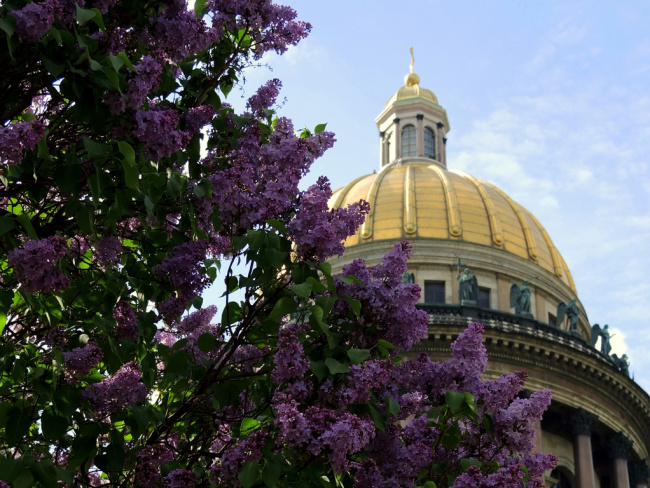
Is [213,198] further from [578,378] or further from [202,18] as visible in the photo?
[578,378]

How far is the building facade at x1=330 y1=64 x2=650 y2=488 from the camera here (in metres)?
47.1

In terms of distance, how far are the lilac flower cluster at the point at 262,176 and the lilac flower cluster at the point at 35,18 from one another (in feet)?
6.92

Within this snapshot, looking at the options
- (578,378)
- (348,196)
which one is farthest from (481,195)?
(578,378)

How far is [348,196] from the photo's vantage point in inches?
2325

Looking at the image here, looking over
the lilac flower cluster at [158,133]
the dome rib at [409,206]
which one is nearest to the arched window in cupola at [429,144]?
the dome rib at [409,206]

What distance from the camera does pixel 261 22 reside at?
1049cm

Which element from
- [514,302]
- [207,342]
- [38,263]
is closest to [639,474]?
[514,302]

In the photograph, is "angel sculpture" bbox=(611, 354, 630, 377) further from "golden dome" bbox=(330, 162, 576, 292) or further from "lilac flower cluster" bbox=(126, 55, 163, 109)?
"lilac flower cluster" bbox=(126, 55, 163, 109)

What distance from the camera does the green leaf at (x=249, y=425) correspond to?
347 inches

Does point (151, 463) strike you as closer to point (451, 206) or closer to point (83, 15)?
point (83, 15)

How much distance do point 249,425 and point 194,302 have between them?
1583 mm

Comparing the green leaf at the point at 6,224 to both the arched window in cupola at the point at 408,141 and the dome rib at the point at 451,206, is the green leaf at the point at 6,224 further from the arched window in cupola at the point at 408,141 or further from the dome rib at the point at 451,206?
the arched window in cupola at the point at 408,141

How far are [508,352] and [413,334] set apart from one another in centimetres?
3759

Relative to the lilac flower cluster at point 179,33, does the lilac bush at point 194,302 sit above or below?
below
